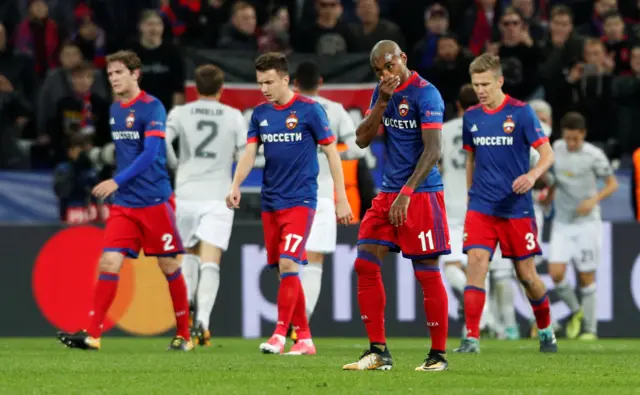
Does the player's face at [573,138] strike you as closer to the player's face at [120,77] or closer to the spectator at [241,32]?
the spectator at [241,32]

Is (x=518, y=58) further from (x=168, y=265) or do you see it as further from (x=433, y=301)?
(x=433, y=301)

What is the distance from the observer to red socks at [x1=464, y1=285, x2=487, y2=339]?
444 inches

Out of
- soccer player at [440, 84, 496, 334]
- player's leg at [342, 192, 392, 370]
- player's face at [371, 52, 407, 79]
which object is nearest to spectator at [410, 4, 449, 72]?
soccer player at [440, 84, 496, 334]

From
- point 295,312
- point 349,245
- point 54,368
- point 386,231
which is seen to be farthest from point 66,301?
point 386,231

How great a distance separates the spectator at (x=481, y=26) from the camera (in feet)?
60.8

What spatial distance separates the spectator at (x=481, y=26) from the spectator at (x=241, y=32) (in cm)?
278

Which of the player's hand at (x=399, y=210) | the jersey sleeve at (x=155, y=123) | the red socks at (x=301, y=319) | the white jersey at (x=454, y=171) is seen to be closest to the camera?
the player's hand at (x=399, y=210)

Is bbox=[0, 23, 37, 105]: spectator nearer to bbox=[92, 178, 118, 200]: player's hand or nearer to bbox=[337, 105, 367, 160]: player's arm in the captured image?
bbox=[337, 105, 367, 160]: player's arm

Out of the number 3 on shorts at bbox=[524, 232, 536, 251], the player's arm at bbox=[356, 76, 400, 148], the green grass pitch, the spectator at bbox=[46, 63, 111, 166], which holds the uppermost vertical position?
the spectator at bbox=[46, 63, 111, 166]

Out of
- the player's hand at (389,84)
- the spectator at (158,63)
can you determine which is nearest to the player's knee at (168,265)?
the player's hand at (389,84)

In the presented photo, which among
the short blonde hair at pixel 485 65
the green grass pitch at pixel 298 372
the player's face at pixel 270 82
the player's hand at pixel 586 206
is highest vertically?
the short blonde hair at pixel 485 65

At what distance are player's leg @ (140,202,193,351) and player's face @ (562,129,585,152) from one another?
4801 millimetres

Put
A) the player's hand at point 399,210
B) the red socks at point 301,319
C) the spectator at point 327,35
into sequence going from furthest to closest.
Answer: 1. the spectator at point 327,35
2. the red socks at point 301,319
3. the player's hand at point 399,210

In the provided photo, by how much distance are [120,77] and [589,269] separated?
5.76m
